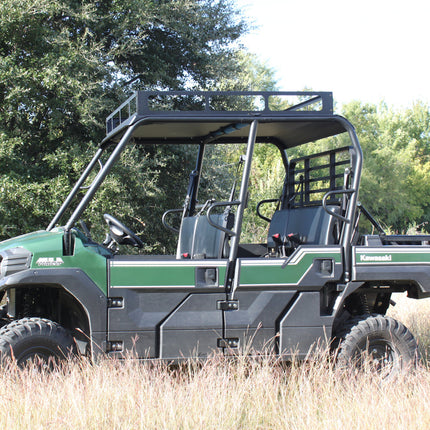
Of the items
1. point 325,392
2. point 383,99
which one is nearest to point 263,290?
point 325,392

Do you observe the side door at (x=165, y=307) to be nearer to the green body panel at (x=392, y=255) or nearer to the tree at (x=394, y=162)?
the green body panel at (x=392, y=255)

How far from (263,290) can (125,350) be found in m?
1.10

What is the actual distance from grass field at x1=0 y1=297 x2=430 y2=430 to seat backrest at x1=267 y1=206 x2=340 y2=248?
1.07 m

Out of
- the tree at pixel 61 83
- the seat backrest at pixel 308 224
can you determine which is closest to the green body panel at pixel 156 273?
the seat backrest at pixel 308 224

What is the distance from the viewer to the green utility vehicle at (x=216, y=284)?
4.27 meters

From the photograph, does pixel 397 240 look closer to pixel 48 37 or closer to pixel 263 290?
pixel 263 290

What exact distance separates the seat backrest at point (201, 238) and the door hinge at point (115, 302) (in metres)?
Result: 0.83

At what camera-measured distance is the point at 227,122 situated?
4.69 meters

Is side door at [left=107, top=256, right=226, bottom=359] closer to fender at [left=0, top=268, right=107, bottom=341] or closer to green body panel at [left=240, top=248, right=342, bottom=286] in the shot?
fender at [left=0, top=268, right=107, bottom=341]

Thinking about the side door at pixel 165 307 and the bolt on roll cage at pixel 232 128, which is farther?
the bolt on roll cage at pixel 232 128

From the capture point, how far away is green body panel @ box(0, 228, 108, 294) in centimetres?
424

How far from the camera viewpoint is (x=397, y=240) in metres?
5.15

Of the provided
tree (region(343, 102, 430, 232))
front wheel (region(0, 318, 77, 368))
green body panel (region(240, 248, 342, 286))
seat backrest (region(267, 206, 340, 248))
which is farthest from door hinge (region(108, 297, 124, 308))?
tree (region(343, 102, 430, 232))

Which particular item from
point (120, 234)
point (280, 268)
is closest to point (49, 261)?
point (120, 234)
